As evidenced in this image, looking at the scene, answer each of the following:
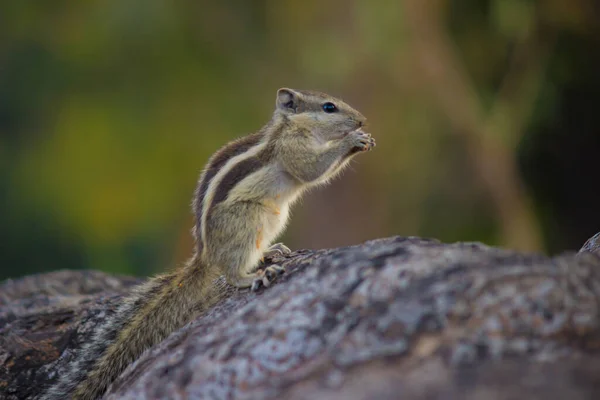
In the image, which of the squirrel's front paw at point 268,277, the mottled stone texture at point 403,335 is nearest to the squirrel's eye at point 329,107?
the squirrel's front paw at point 268,277

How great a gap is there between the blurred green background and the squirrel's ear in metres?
3.87

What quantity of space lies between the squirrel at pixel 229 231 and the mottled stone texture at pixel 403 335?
0.41m

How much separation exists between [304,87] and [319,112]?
5.92 meters

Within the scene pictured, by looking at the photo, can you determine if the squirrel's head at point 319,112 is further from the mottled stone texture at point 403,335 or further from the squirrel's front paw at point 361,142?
the mottled stone texture at point 403,335

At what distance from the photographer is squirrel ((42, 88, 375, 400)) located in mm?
3490

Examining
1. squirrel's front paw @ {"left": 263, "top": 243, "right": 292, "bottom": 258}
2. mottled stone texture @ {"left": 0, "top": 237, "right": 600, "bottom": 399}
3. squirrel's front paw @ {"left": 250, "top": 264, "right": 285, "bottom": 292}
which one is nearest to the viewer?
mottled stone texture @ {"left": 0, "top": 237, "right": 600, "bottom": 399}

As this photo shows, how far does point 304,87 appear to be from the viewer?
10195 millimetres

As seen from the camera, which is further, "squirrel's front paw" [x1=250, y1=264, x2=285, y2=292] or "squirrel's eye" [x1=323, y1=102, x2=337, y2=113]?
Result: "squirrel's eye" [x1=323, y1=102, x2=337, y2=113]

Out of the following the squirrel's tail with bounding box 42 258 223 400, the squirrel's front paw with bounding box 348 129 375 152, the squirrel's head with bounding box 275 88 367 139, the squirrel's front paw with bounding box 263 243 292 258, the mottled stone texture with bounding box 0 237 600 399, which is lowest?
the mottled stone texture with bounding box 0 237 600 399

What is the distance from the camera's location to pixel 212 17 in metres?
12.5

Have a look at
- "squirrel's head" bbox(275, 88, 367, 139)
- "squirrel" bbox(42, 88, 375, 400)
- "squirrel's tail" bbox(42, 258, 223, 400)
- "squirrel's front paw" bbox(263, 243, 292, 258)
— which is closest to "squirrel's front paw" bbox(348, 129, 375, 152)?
"squirrel" bbox(42, 88, 375, 400)

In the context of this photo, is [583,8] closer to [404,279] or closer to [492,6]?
[492,6]

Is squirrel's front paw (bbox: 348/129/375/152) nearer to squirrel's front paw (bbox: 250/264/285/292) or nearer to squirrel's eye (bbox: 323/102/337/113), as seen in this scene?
squirrel's eye (bbox: 323/102/337/113)

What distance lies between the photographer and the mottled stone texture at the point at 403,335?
2281 mm
